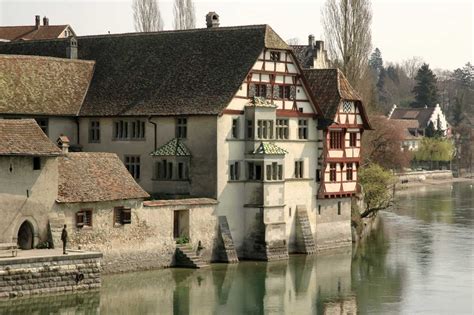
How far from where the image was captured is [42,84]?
60.9m

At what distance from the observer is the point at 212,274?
5216cm

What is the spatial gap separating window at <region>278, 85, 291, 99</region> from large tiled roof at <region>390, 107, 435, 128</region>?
99855 millimetres

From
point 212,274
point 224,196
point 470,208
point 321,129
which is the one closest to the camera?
point 212,274

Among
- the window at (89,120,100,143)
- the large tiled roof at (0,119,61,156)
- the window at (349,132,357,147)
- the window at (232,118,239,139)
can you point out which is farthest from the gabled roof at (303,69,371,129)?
the large tiled roof at (0,119,61,156)

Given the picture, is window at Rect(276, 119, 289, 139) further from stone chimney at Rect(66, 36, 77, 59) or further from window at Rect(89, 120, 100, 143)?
stone chimney at Rect(66, 36, 77, 59)

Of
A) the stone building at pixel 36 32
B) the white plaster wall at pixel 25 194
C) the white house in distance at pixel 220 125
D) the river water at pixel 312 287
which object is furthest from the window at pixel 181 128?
the stone building at pixel 36 32

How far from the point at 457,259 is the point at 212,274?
1304 cm

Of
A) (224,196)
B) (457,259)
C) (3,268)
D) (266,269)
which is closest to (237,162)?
(224,196)

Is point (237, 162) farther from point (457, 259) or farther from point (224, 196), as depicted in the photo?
point (457, 259)

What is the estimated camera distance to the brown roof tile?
171 feet

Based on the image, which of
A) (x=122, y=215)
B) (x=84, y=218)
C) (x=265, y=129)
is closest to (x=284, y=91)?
(x=265, y=129)

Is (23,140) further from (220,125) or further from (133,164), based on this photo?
(133,164)

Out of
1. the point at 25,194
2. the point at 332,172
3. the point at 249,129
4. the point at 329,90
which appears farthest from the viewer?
the point at 332,172

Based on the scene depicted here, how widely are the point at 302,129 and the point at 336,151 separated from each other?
2733 millimetres
